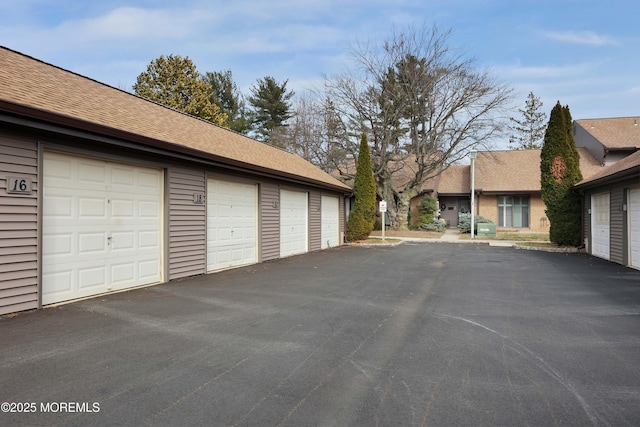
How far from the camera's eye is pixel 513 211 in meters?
25.6

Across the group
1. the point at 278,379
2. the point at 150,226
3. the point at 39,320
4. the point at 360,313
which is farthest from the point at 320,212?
the point at 278,379

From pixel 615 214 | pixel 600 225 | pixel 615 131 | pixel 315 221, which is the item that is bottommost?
pixel 600 225

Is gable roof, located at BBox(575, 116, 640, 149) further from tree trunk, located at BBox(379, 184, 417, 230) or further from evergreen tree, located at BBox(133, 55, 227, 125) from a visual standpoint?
evergreen tree, located at BBox(133, 55, 227, 125)

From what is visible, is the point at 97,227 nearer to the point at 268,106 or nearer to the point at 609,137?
the point at 609,137

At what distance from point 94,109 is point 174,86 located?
22006 millimetres

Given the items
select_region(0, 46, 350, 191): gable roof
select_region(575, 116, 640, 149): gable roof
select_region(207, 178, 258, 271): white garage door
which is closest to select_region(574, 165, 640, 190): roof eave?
select_region(0, 46, 350, 191): gable roof

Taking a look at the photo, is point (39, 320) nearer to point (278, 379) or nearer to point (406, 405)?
point (278, 379)

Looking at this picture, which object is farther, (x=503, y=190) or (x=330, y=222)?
(x=503, y=190)

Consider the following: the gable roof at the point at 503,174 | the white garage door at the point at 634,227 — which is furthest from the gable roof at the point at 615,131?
the white garage door at the point at 634,227

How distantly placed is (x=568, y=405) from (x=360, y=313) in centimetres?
298

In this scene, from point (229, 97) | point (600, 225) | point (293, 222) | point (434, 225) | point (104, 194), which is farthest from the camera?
point (229, 97)

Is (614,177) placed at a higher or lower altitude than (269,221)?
higher

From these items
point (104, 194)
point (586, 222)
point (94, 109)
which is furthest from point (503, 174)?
point (104, 194)

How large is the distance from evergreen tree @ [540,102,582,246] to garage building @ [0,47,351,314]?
1210cm
